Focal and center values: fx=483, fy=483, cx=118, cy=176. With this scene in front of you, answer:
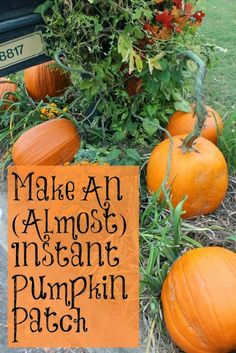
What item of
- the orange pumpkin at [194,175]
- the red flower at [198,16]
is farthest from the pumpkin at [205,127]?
the red flower at [198,16]

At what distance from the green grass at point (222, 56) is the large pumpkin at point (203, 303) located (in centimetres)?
142

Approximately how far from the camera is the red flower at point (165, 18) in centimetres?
242

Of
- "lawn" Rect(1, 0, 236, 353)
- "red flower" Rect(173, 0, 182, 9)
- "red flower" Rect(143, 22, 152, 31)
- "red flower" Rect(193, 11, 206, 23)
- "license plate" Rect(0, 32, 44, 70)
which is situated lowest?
"lawn" Rect(1, 0, 236, 353)

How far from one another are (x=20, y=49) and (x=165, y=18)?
31.6 inches

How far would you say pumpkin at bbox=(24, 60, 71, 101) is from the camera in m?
3.26

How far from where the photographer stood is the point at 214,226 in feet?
7.36

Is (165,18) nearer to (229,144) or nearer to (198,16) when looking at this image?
(198,16)

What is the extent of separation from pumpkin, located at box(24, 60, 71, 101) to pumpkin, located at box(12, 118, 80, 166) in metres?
0.59

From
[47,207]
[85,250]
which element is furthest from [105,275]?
[47,207]

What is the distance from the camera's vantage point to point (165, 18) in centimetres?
243

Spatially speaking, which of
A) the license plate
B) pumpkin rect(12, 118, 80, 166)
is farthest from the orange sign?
the license plate

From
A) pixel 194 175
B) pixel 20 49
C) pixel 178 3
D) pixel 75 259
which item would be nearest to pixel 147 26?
pixel 178 3

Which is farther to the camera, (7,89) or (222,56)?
(222,56)

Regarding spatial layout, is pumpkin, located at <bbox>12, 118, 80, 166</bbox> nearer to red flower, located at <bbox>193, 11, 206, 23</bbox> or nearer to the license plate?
the license plate
